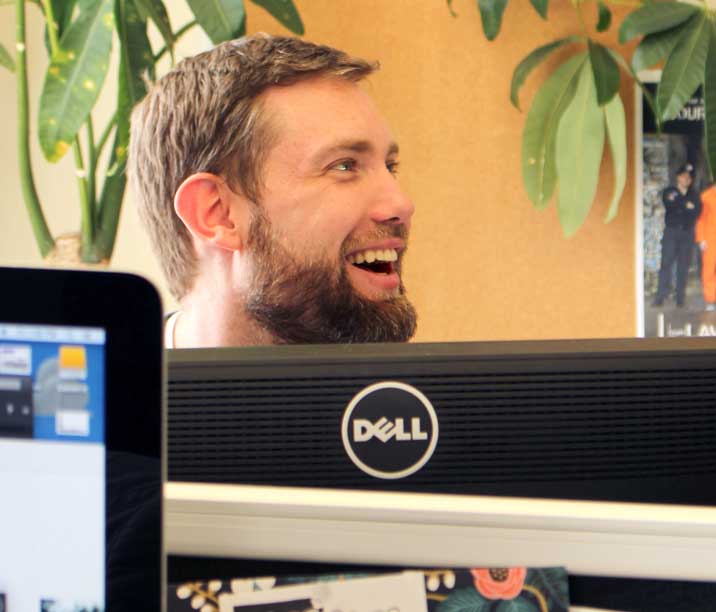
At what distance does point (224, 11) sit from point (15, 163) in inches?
41.6

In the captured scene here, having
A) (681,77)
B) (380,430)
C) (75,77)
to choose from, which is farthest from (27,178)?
(380,430)

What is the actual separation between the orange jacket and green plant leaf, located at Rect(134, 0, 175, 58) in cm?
127

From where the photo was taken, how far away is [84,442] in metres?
0.35

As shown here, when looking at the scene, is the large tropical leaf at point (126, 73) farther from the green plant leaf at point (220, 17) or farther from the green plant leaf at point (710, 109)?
the green plant leaf at point (710, 109)

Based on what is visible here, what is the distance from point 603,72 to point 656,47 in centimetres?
11

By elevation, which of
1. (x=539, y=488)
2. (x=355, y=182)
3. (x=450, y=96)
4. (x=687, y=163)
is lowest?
(x=539, y=488)

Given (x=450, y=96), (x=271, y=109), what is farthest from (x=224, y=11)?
(x=450, y=96)

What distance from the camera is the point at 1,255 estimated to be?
230cm

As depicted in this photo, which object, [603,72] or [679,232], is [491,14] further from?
[679,232]

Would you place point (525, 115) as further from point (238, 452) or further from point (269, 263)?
point (238, 452)

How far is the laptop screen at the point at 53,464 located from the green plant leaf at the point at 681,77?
1.57 meters

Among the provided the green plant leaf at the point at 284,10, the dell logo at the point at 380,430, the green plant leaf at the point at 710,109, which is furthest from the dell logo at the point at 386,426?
the green plant leaf at the point at 710,109

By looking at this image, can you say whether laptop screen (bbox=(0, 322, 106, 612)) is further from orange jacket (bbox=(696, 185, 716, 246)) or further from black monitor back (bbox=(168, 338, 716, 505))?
orange jacket (bbox=(696, 185, 716, 246))

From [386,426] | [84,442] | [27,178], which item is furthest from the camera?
[27,178]
